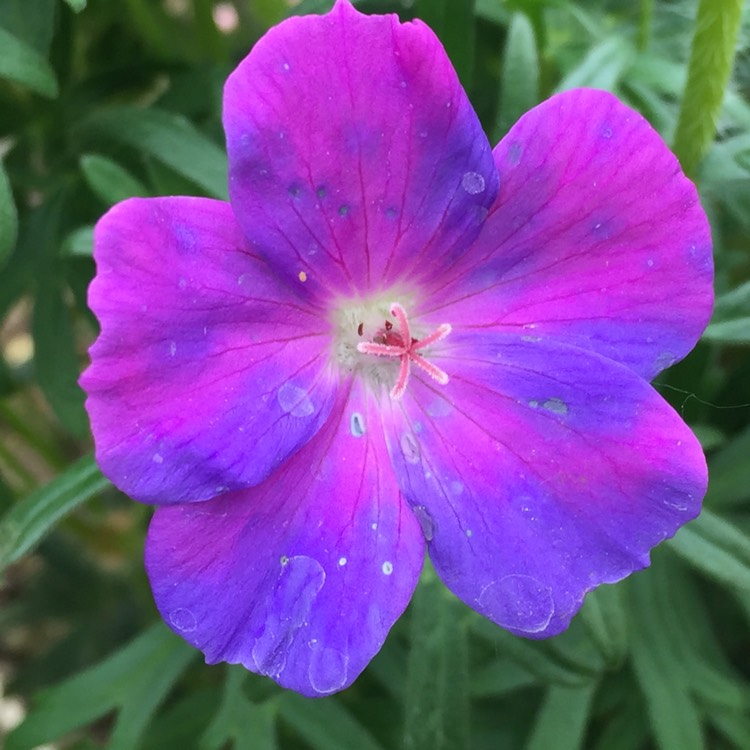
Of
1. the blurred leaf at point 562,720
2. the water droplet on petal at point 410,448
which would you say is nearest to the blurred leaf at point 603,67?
the water droplet on petal at point 410,448

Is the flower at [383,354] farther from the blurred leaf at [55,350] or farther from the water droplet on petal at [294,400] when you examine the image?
the blurred leaf at [55,350]

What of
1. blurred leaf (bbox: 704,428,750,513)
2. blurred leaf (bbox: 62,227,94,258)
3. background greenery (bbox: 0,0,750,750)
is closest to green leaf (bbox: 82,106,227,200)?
background greenery (bbox: 0,0,750,750)

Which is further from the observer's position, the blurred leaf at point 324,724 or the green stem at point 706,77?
the blurred leaf at point 324,724

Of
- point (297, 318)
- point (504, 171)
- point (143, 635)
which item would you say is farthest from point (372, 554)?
point (143, 635)

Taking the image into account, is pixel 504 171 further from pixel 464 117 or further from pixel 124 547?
pixel 124 547

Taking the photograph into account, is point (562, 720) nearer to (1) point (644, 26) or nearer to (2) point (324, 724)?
(2) point (324, 724)

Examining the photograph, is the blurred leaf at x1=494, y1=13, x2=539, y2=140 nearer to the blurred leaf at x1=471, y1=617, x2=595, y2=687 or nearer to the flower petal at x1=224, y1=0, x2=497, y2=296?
the flower petal at x1=224, y1=0, x2=497, y2=296

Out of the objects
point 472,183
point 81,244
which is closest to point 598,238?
point 472,183
